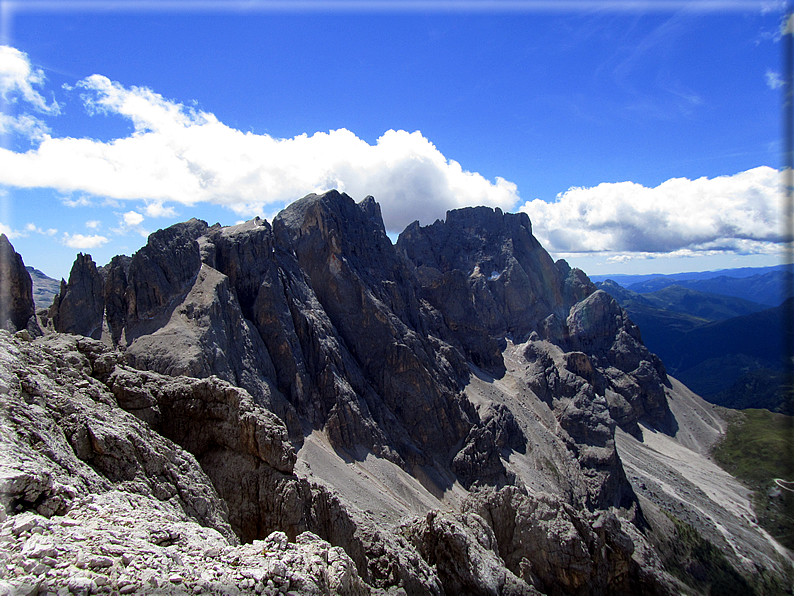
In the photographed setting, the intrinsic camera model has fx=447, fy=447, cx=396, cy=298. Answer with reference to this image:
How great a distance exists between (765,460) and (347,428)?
12528cm

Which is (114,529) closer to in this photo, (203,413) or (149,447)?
(149,447)

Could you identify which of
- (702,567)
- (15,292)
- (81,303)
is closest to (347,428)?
(81,303)

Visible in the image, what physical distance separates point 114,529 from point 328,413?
64.6m

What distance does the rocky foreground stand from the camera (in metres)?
12.2

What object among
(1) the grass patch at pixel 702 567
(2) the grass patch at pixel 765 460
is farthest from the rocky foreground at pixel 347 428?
(2) the grass patch at pixel 765 460

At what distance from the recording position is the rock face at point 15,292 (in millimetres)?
48531

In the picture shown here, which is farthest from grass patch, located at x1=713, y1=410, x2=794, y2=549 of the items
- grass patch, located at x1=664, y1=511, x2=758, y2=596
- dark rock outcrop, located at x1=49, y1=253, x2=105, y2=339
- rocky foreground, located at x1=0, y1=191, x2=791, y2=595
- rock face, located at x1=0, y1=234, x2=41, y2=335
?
rock face, located at x1=0, y1=234, x2=41, y2=335

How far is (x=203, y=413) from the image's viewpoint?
80.8 ft

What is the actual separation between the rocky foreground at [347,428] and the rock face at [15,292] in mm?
352

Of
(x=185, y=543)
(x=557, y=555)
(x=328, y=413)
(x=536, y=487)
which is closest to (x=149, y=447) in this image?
(x=185, y=543)

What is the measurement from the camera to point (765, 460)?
411ft

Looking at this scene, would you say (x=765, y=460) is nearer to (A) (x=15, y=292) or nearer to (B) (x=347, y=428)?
(B) (x=347, y=428)

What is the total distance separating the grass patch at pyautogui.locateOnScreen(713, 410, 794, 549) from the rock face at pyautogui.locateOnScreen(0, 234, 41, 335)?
141309 mm

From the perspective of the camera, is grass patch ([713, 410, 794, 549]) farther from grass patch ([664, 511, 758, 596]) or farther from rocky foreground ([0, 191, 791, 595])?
grass patch ([664, 511, 758, 596])
